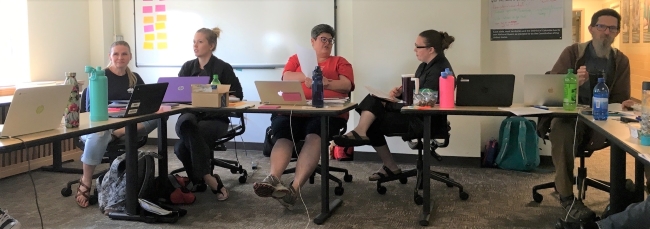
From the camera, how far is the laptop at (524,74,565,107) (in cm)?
285

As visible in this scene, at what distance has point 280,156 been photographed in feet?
10.2

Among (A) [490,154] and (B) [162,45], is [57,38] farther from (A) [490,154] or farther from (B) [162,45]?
(A) [490,154]

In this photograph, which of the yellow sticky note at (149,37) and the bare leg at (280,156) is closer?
the bare leg at (280,156)

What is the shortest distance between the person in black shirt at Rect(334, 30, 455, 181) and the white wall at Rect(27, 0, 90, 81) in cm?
307

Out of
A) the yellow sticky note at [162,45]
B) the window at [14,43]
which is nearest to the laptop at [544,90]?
the yellow sticky note at [162,45]

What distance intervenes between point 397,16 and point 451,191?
5.27 feet

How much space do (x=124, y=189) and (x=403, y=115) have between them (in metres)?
1.72

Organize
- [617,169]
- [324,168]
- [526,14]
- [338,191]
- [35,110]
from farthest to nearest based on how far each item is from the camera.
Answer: [526,14], [338,191], [324,168], [617,169], [35,110]

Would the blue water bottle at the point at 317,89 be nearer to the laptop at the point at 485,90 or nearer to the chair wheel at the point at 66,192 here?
the laptop at the point at 485,90

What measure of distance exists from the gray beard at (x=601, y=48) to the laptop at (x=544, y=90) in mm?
601

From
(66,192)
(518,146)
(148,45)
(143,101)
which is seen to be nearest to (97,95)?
(143,101)

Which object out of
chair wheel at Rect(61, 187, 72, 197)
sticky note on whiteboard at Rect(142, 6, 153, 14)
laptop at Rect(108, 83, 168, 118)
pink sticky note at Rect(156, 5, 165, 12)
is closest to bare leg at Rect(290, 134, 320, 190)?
laptop at Rect(108, 83, 168, 118)

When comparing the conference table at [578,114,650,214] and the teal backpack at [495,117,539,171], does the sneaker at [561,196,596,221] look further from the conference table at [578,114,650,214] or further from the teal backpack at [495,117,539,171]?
the teal backpack at [495,117,539,171]

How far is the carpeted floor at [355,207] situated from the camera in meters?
2.87
